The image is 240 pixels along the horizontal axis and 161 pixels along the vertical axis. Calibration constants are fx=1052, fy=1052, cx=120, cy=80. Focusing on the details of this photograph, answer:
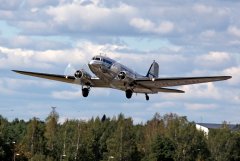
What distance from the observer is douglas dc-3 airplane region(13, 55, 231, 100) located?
95.1 meters

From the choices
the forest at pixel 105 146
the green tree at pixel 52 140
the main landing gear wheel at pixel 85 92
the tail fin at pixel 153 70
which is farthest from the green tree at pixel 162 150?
the main landing gear wheel at pixel 85 92

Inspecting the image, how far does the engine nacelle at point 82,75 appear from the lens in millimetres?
96000

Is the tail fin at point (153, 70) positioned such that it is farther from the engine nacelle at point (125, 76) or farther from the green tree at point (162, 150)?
the green tree at point (162, 150)

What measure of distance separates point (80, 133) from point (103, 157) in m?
5.71

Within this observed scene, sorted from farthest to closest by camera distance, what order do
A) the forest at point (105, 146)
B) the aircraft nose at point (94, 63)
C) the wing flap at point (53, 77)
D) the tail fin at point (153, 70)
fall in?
the forest at point (105, 146), the tail fin at point (153, 70), the wing flap at point (53, 77), the aircraft nose at point (94, 63)

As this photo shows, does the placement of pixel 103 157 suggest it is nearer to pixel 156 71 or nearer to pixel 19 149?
pixel 19 149

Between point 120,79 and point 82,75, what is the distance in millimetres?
3486

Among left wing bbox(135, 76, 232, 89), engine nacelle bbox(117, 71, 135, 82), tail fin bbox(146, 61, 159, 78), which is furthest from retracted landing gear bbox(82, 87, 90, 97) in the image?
tail fin bbox(146, 61, 159, 78)

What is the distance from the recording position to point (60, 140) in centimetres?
18188

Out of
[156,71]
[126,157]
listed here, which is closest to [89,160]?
[126,157]

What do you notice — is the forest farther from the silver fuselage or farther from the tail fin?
the silver fuselage

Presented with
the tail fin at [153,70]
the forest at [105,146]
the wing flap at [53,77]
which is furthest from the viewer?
the forest at [105,146]

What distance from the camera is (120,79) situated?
96.0 m

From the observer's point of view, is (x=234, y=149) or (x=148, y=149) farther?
(x=234, y=149)
